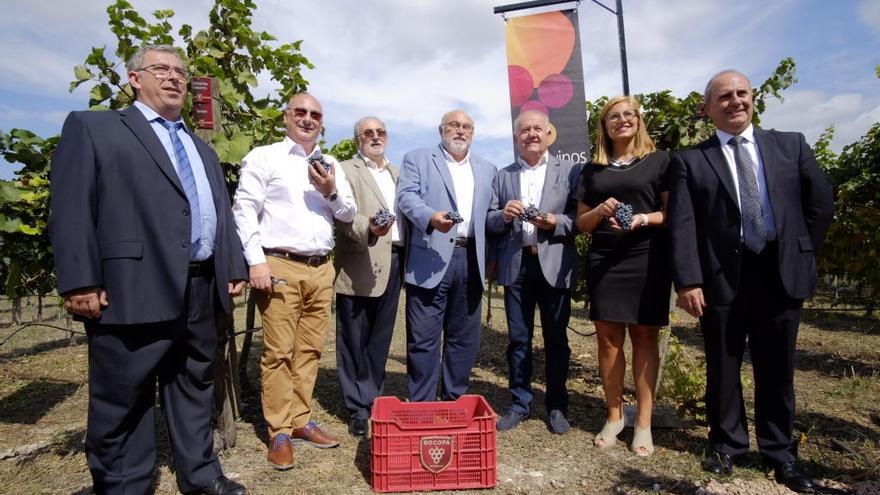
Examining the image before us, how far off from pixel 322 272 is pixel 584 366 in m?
3.89

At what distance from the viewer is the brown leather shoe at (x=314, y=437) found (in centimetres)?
357

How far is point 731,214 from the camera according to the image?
305 cm

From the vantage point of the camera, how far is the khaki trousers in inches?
130

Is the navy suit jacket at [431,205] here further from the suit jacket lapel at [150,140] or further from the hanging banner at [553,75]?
the suit jacket lapel at [150,140]

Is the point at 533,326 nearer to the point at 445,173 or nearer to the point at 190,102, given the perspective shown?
the point at 445,173

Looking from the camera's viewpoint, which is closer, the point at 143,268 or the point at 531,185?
the point at 143,268

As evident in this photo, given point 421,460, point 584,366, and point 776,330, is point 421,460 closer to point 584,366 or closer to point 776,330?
point 776,330

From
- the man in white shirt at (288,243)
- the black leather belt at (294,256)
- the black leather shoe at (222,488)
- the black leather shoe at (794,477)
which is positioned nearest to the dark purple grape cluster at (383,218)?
the man in white shirt at (288,243)

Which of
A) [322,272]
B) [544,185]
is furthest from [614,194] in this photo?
[322,272]

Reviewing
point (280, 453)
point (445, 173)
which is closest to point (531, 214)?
point (445, 173)

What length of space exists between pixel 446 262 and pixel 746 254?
72.8 inches

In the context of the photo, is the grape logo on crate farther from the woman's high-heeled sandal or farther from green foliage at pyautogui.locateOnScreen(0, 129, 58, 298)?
green foliage at pyautogui.locateOnScreen(0, 129, 58, 298)

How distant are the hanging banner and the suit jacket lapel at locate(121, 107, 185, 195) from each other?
9.63ft

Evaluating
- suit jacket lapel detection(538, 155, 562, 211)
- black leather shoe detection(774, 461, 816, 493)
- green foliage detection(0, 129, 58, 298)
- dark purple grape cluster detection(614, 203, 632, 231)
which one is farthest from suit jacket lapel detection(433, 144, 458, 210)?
green foliage detection(0, 129, 58, 298)
